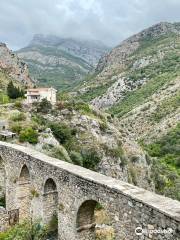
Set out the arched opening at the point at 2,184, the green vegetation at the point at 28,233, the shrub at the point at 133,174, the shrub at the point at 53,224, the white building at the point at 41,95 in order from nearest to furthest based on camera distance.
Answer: the green vegetation at the point at 28,233 → the shrub at the point at 53,224 → the arched opening at the point at 2,184 → the shrub at the point at 133,174 → the white building at the point at 41,95

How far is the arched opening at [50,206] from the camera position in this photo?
52.3 ft

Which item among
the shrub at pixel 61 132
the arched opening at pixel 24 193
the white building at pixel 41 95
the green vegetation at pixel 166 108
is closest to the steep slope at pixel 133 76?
the green vegetation at pixel 166 108

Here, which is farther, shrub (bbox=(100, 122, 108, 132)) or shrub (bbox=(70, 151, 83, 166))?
shrub (bbox=(100, 122, 108, 132))

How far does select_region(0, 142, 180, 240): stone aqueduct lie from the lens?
9883 mm

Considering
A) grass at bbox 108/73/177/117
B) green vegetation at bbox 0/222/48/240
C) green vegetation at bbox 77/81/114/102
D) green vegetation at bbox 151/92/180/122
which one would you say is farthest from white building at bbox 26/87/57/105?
green vegetation at bbox 77/81/114/102

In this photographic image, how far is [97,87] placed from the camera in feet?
514

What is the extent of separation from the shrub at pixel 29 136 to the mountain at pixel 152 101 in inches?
760

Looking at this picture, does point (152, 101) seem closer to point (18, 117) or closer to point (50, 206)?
point (18, 117)

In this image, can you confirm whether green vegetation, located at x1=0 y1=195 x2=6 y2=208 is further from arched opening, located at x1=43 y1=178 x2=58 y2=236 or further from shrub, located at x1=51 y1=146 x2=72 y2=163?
shrub, located at x1=51 y1=146 x2=72 y2=163

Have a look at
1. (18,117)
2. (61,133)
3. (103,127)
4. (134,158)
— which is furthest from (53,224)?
(134,158)

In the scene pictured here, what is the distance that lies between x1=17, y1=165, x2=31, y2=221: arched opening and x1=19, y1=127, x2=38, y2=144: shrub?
8.64 metres

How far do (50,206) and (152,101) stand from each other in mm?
91100

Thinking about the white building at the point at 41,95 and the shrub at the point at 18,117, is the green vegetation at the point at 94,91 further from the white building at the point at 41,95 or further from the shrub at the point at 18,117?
the shrub at the point at 18,117

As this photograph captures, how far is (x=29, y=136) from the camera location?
27.4m
